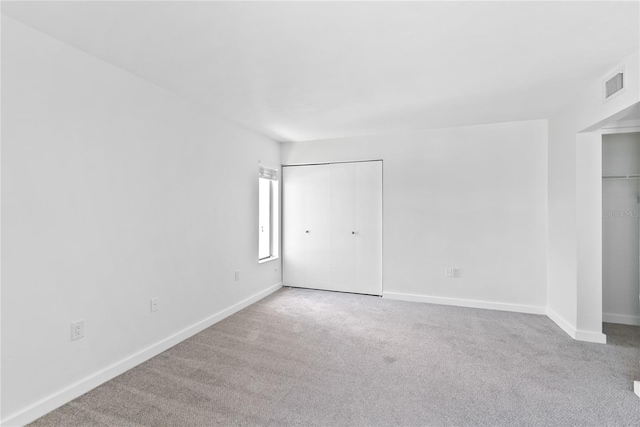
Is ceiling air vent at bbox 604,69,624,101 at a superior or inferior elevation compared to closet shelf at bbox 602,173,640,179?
superior

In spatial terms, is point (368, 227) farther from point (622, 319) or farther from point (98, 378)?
point (98, 378)

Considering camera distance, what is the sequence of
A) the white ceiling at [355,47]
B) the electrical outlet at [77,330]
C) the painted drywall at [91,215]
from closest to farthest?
1. the white ceiling at [355,47]
2. the painted drywall at [91,215]
3. the electrical outlet at [77,330]

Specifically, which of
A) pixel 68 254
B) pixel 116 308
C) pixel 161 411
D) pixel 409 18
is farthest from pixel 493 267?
pixel 68 254

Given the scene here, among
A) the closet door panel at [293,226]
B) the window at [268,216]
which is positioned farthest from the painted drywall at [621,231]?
the window at [268,216]

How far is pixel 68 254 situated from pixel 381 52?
8.41ft

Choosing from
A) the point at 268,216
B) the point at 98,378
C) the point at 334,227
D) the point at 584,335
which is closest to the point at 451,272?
the point at 584,335

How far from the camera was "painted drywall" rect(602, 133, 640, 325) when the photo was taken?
3.47 meters

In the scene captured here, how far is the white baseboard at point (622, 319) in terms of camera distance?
3.48 metres

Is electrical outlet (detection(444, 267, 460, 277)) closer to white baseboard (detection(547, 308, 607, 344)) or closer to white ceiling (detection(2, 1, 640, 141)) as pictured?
white baseboard (detection(547, 308, 607, 344))

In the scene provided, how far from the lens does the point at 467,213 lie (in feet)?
13.8

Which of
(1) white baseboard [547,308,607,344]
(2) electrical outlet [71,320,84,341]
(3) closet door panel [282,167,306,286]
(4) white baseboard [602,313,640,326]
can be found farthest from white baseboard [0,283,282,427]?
(4) white baseboard [602,313,640,326]

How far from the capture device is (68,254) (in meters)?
2.13

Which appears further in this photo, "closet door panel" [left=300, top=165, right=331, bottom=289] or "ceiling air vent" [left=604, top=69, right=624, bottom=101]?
"closet door panel" [left=300, top=165, right=331, bottom=289]

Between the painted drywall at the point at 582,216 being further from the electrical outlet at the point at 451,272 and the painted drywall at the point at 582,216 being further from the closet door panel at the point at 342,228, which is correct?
the closet door panel at the point at 342,228
